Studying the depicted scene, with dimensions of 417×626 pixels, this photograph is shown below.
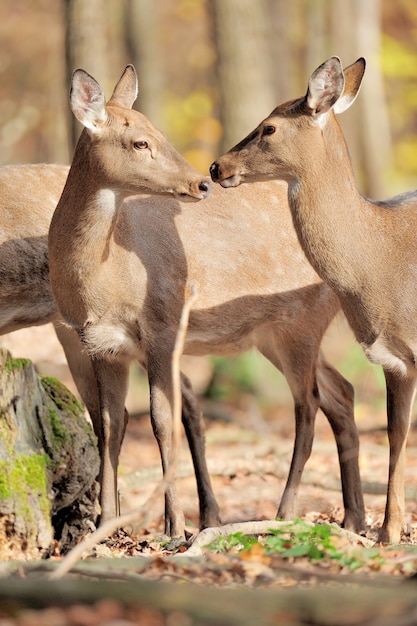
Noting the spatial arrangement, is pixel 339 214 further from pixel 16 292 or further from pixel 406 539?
pixel 16 292

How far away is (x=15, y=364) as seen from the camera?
6.11 m

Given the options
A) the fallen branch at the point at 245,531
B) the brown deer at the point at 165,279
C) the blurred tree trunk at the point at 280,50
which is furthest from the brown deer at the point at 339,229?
the blurred tree trunk at the point at 280,50

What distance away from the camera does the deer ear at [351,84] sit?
21.0ft

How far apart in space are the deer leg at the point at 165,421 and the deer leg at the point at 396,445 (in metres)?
1.32

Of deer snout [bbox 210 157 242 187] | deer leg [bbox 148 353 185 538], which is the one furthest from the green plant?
deer snout [bbox 210 157 242 187]

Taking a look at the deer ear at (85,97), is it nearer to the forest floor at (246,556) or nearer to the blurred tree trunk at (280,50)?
the forest floor at (246,556)

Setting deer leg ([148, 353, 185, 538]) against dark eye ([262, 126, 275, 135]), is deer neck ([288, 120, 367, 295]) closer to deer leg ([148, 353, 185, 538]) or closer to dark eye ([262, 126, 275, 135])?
dark eye ([262, 126, 275, 135])

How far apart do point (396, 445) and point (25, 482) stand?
231 centimetres

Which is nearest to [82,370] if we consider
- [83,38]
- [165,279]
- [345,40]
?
[165,279]

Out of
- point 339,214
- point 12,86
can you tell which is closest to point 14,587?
point 339,214

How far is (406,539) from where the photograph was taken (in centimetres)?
652

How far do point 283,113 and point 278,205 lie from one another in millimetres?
1382

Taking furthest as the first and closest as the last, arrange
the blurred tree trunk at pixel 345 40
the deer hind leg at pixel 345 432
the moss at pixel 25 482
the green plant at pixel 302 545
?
the blurred tree trunk at pixel 345 40 → the deer hind leg at pixel 345 432 → the moss at pixel 25 482 → the green plant at pixel 302 545

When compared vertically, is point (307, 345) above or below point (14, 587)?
above
